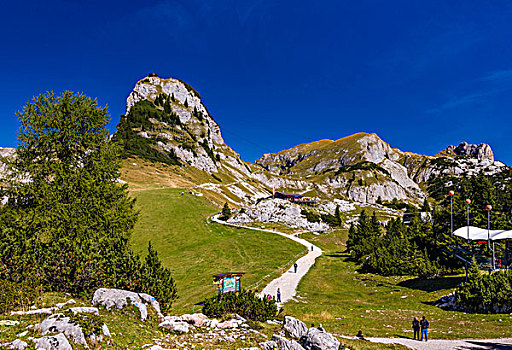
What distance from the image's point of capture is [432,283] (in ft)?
115

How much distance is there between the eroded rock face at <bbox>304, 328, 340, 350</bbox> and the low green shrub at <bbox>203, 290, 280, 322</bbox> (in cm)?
556

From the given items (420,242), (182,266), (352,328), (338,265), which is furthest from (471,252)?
(182,266)

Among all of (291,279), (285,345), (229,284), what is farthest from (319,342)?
(291,279)

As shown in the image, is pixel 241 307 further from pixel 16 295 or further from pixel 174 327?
pixel 16 295

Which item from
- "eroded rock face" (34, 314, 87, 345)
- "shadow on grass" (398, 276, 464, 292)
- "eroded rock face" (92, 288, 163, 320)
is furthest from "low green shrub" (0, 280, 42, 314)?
"shadow on grass" (398, 276, 464, 292)

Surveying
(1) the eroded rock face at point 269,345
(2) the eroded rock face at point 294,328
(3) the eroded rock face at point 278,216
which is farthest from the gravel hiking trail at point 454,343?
(3) the eroded rock face at point 278,216

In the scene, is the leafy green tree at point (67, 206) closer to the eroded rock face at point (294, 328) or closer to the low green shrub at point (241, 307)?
the low green shrub at point (241, 307)

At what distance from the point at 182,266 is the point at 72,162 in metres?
29.8

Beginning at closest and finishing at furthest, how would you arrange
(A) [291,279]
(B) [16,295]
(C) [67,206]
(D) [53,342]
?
(D) [53,342] < (B) [16,295] < (C) [67,206] < (A) [291,279]

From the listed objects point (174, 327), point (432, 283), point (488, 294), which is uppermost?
point (488, 294)

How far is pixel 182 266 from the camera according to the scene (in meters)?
45.4

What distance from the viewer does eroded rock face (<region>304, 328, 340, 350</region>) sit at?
12924mm

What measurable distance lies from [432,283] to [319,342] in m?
30.1

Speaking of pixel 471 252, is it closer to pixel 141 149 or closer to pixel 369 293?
pixel 369 293
